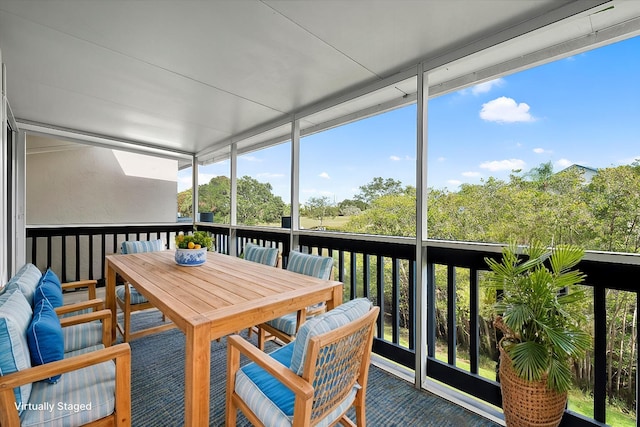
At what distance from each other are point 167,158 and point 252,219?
2298 mm

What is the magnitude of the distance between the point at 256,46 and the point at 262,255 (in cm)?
197

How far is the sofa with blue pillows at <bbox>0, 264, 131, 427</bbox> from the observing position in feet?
3.56

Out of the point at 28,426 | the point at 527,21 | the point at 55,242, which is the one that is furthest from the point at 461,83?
the point at 55,242

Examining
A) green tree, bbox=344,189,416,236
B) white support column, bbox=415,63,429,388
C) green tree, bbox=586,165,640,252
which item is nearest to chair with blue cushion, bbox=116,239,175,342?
white support column, bbox=415,63,429,388

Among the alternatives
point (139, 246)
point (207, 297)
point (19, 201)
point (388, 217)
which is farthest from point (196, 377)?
point (19, 201)

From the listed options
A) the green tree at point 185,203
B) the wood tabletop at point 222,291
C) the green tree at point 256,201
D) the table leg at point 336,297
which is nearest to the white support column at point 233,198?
the green tree at point 256,201

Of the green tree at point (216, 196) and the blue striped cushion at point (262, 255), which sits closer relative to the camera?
the blue striped cushion at point (262, 255)

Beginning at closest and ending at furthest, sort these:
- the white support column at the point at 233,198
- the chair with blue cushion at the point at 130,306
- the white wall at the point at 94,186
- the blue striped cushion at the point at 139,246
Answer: the chair with blue cushion at the point at 130,306
the blue striped cushion at the point at 139,246
the white wall at the point at 94,186
the white support column at the point at 233,198

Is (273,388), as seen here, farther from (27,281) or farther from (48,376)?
(27,281)

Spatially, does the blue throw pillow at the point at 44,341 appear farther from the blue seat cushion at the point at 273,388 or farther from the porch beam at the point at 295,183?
the porch beam at the point at 295,183

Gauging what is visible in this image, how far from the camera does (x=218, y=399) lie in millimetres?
2008

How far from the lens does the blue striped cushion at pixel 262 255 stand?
2924 millimetres

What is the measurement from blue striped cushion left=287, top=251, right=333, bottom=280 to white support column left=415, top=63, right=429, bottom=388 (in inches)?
29.7

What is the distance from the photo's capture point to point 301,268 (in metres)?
2.55
